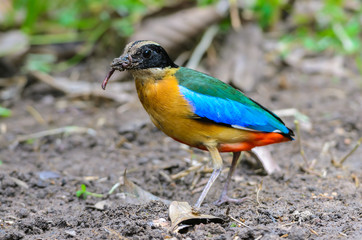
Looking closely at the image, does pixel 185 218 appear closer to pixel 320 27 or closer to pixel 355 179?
pixel 355 179

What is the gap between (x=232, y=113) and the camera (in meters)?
4.19

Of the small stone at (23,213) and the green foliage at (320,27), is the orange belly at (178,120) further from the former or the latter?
the green foliage at (320,27)

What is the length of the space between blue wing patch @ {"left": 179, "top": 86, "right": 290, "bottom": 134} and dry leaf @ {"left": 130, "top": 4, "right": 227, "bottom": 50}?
3859mm

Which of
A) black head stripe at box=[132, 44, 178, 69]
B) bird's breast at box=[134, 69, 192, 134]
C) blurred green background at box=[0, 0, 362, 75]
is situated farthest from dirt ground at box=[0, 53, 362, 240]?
black head stripe at box=[132, 44, 178, 69]

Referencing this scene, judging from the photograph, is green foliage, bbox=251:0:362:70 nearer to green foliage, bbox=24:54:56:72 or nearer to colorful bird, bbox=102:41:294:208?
green foliage, bbox=24:54:56:72

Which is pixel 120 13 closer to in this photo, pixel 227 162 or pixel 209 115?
pixel 227 162

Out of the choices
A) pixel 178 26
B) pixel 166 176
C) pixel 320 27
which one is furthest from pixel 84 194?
pixel 320 27

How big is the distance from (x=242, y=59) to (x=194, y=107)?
13.0 ft

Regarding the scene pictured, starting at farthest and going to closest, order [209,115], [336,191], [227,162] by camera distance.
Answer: [227,162] < [336,191] < [209,115]

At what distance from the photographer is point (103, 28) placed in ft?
29.4

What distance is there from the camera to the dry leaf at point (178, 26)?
26.1 ft

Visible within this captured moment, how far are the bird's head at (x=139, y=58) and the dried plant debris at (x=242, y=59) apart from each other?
3.24m

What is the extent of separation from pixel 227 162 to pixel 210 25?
3.45 m

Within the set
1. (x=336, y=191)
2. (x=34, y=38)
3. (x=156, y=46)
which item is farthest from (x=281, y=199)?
(x=34, y=38)
